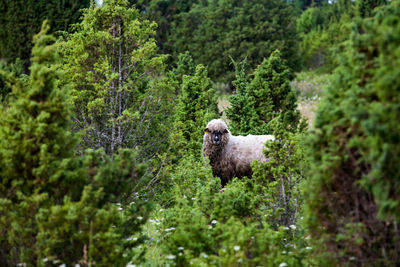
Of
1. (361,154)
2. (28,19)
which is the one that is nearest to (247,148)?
(361,154)

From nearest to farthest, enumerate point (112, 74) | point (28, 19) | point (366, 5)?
1. point (112, 74)
2. point (28, 19)
3. point (366, 5)

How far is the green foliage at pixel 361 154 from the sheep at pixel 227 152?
4645 millimetres

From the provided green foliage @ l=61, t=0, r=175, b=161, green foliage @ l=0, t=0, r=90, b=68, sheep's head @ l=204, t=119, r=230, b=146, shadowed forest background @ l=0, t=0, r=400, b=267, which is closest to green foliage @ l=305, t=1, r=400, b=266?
shadowed forest background @ l=0, t=0, r=400, b=267

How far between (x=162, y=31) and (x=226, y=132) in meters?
24.8

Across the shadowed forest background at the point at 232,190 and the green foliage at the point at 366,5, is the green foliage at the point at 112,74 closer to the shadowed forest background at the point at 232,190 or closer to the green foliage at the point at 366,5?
the shadowed forest background at the point at 232,190

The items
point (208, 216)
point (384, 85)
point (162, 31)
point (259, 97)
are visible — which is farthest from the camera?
point (162, 31)

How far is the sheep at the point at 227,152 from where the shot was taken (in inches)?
361

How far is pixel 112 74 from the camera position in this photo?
8109 mm

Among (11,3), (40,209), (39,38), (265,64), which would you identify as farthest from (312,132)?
(11,3)

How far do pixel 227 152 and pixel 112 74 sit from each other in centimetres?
335

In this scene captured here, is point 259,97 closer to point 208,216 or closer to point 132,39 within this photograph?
point 132,39

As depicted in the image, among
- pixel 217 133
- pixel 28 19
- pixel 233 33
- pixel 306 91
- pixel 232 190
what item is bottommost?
pixel 232 190

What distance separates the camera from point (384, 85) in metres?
3.38

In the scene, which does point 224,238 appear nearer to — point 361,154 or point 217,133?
point 361,154
